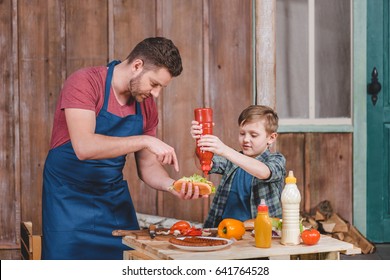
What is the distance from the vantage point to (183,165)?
5207 mm

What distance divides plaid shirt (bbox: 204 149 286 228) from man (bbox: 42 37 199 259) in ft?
1.03

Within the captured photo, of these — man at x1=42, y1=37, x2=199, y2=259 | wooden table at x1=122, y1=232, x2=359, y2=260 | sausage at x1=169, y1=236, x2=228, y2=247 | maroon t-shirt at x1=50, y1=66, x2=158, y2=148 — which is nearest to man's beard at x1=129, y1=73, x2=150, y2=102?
man at x1=42, y1=37, x2=199, y2=259

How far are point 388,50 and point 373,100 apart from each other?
46cm

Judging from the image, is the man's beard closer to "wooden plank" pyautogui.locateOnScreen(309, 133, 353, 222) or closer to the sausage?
the sausage

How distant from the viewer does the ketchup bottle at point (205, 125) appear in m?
2.96

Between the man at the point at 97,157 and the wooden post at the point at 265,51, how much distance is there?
73.5 inches

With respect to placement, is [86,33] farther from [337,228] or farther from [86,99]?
[337,228]

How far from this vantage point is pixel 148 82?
10.8 feet

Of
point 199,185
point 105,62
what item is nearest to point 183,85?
point 105,62

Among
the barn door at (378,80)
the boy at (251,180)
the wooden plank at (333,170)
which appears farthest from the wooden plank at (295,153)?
the boy at (251,180)

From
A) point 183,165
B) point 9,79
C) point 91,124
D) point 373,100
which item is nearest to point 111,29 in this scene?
point 9,79

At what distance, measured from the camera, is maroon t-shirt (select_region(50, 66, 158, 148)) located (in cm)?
322

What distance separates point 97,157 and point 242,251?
0.87 meters
